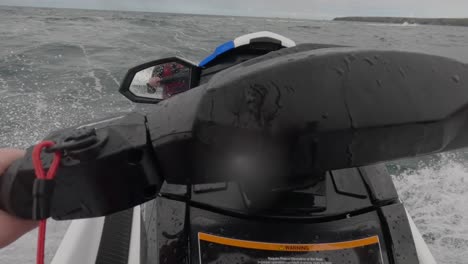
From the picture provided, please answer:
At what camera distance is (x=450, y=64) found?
0.88 metres

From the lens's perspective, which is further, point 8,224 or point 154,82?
point 154,82

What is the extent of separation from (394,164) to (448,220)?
1.48 metres

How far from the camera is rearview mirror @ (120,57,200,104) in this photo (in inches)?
78.0

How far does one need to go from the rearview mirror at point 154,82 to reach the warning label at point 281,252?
0.95 m

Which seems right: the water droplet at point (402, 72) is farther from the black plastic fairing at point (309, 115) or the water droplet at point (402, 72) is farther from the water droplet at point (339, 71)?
the water droplet at point (339, 71)

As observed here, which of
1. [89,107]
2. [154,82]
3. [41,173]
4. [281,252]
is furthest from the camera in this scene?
[89,107]

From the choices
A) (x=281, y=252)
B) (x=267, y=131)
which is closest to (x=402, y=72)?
(x=267, y=131)

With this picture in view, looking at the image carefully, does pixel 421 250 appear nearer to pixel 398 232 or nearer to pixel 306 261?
pixel 398 232

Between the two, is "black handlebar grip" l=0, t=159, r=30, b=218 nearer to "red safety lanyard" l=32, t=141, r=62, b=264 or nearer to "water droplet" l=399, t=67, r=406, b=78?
"red safety lanyard" l=32, t=141, r=62, b=264

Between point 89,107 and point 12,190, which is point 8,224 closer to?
point 12,190

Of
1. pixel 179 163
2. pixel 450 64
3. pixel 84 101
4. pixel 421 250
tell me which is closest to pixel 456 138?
pixel 450 64

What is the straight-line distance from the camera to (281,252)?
114 centimetres

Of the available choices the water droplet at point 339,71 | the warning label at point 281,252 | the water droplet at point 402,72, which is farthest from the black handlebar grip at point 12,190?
the water droplet at point 402,72

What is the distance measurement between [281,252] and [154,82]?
1349 millimetres
